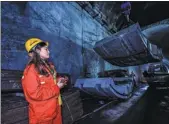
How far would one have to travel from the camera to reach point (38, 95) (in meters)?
1.56

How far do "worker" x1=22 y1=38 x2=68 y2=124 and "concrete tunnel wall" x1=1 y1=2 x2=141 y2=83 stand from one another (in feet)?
7.26

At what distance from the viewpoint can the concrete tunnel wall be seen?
3762mm

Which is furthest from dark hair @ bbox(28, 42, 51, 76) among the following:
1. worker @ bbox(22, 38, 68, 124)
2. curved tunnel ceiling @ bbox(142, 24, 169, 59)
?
curved tunnel ceiling @ bbox(142, 24, 169, 59)

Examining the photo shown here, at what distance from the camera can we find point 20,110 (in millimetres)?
2164

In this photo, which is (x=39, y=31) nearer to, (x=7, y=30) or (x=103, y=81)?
(x=7, y=30)

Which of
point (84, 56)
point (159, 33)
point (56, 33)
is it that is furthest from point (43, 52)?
point (159, 33)

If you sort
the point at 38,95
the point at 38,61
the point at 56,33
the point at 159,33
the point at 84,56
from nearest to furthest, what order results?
the point at 38,95, the point at 38,61, the point at 56,33, the point at 84,56, the point at 159,33

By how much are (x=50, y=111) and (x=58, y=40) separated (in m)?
3.90

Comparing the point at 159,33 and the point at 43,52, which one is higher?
the point at 159,33

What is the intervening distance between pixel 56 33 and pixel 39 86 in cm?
387

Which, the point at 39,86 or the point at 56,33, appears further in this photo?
the point at 56,33

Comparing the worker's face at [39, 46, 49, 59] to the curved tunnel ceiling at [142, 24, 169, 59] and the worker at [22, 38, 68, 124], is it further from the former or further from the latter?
the curved tunnel ceiling at [142, 24, 169, 59]

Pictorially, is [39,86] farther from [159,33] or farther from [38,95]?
[159,33]

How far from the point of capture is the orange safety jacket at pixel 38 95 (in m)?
1.56
